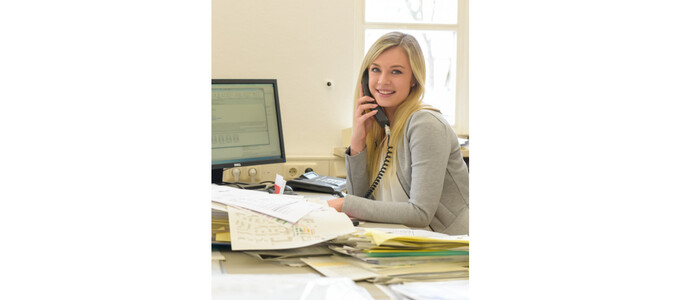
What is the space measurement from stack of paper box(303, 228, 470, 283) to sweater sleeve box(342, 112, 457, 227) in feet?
1.83

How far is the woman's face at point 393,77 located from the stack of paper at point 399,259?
1.01 m

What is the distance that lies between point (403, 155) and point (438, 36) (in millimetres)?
1833

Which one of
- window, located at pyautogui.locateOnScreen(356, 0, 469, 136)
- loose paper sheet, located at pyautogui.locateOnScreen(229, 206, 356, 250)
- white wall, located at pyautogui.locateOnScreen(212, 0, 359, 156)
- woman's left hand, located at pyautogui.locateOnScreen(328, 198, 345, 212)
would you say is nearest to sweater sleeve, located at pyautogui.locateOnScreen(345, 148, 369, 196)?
woman's left hand, located at pyautogui.locateOnScreen(328, 198, 345, 212)

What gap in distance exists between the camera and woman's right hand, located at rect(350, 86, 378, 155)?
6.11 ft

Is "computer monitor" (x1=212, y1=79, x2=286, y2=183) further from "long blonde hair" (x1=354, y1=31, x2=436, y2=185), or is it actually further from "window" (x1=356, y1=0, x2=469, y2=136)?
"window" (x1=356, y1=0, x2=469, y2=136)

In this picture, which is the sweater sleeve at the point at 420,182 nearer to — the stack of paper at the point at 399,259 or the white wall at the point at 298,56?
the stack of paper at the point at 399,259

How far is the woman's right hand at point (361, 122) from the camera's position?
6.11 ft

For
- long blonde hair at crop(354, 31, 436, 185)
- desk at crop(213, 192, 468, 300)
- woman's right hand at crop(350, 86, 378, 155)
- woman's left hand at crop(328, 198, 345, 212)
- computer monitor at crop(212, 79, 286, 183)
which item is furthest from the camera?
computer monitor at crop(212, 79, 286, 183)

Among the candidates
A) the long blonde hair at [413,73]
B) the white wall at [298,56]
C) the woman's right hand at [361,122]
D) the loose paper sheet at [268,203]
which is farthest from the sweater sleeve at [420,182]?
the white wall at [298,56]
